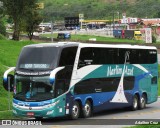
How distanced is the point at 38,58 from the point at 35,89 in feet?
4.45

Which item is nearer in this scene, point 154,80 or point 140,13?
point 154,80

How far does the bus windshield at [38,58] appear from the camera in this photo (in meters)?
21.3

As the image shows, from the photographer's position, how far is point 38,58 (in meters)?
21.7

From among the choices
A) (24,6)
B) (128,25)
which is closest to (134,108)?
(24,6)

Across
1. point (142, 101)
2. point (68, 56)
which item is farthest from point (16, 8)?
point (68, 56)

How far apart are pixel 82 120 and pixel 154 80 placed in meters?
8.68

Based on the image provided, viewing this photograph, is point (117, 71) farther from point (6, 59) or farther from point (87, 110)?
point (6, 59)

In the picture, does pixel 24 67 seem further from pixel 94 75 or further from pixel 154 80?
pixel 154 80

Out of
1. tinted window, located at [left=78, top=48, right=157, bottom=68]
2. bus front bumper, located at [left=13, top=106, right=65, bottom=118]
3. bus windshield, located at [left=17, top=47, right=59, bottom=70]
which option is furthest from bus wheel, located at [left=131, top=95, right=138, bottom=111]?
bus windshield, located at [left=17, top=47, right=59, bottom=70]

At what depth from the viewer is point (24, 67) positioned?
21.7 metres

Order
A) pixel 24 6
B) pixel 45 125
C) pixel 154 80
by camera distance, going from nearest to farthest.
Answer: pixel 45 125 < pixel 154 80 < pixel 24 6

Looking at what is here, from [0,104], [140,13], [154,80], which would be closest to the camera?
[0,104]

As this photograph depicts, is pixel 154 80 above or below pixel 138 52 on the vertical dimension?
below

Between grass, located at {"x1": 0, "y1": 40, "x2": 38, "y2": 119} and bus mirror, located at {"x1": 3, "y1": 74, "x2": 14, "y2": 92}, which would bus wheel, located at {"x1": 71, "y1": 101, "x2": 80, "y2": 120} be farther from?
grass, located at {"x1": 0, "y1": 40, "x2": 38, "y2": 119}
